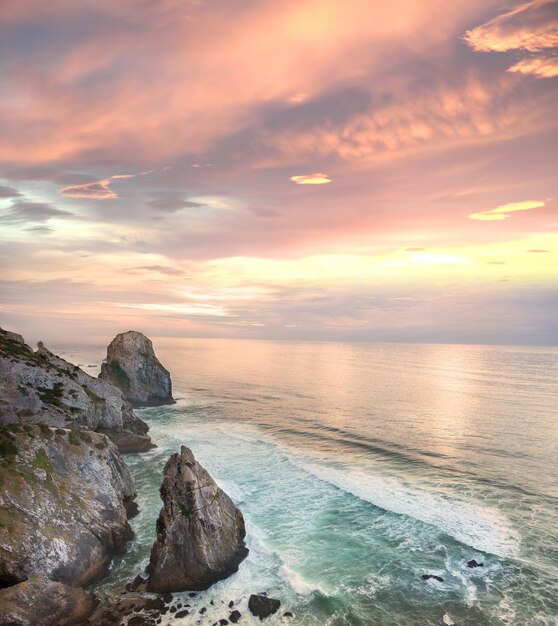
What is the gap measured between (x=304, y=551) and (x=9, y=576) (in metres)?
16.3

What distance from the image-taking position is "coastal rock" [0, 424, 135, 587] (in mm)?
20938

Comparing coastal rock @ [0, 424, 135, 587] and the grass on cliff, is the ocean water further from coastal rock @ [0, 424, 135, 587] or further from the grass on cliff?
the grass on cliff

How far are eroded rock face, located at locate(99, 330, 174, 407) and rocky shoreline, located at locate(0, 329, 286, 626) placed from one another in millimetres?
34036

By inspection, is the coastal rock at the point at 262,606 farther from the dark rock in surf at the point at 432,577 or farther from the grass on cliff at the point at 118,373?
the grass on cliff at the point at 118,373

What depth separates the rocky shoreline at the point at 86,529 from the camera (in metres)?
19.4

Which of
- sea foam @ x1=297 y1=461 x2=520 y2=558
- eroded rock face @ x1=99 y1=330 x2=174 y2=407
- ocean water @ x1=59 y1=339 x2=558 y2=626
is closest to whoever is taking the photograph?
ocean water @ x1=59 y1=339 x2=558 y2=626

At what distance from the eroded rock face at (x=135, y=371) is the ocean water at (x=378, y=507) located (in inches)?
210

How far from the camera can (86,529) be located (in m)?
24.2

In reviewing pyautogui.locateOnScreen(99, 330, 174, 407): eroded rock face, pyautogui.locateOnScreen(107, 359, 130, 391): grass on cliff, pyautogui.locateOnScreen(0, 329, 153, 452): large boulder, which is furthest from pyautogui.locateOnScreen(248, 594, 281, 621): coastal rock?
pyautogui.locateOnScreen(107, 359, 130, 391): grass on cliff

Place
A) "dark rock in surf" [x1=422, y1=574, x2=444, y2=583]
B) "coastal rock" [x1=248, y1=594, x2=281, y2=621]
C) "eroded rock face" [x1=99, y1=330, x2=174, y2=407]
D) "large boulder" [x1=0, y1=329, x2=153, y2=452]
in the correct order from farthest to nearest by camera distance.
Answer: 1. "eroded rock face" [x1=99, y1=330, x2=174, y2=407]
2. "large boulder" [x1=0, y1=329, x2=153, y2=452]
3. "dark rock in surf" [x1=422, y1=574, x2=444, y2=583]
4. "coastal rock" [x1=248, y1=594, x2=281, y2=621]

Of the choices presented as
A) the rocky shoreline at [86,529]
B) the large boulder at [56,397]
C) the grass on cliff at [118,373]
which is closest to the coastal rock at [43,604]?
the rocky shoreline at [86,529]

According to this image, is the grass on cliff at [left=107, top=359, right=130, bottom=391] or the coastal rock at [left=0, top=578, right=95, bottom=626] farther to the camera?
the grass on cliff at [left=107, top=359, right=130, bottom=391]

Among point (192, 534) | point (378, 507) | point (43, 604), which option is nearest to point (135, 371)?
point (378, 507)

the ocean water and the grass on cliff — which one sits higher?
the grass on cliff
